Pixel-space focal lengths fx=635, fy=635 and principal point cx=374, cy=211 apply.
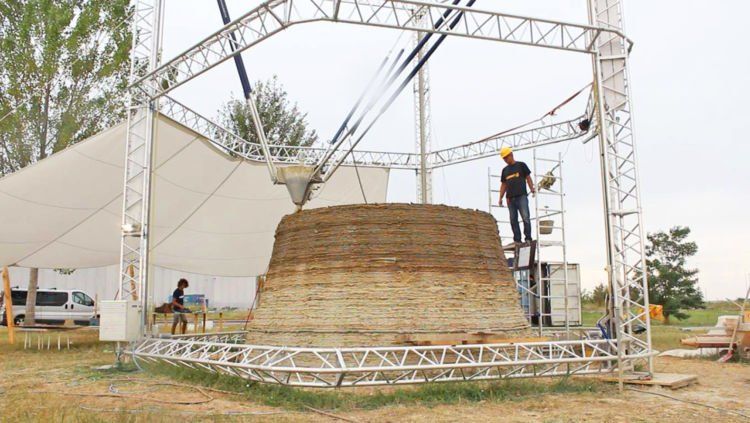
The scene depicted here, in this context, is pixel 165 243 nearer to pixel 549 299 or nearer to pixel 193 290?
pixel 549 299

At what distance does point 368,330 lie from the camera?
952 centimetres

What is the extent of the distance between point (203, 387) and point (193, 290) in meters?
32.5

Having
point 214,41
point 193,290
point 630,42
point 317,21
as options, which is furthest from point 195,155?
point 193,290

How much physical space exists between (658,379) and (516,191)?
16.0ft

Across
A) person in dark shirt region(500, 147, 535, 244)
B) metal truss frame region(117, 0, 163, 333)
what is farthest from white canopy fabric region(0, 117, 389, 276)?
person in dark shirt region(500, 147, 535, 244)

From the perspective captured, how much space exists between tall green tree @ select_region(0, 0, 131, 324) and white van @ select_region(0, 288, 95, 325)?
9.29 m

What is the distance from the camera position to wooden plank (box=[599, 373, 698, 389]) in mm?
9508

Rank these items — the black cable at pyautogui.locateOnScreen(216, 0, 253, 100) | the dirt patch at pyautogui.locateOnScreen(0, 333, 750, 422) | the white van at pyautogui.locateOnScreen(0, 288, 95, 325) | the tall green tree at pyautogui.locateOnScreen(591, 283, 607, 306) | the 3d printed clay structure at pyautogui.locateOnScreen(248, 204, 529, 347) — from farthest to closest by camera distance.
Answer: the tall green tree at pyautogui.locateOnScreen(591, 283, 607, 306), the white van at pyautogui.locateOnScreen(0, 288, 95, 325), the black cable at pyautogui.locateOnScreen(216, 0, 253, 100), the 3d printed clay structure at pyautogui.locateOnScreen(248, 204, 529, 347), the dirt patch at pyautogui.locateOnScreen(0, 333, 750, 422)

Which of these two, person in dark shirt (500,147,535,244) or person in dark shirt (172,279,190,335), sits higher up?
person in dark shirt (500,147,535,244)

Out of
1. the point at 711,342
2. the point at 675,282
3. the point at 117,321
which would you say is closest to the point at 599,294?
the point at 675,282

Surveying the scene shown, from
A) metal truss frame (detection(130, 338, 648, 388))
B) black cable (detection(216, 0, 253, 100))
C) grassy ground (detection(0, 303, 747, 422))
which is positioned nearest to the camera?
grassy ground (detection(0, 303, 747, 422))

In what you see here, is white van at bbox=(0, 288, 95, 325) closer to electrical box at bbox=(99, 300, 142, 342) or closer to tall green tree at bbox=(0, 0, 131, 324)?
tall green tree at bbox=(0, 0, 131, 324)

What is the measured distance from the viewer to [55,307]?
90.5ft

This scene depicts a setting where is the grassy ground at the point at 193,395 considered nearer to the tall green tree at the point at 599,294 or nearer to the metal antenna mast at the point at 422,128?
the metal antenna mast at the point at 422,128
